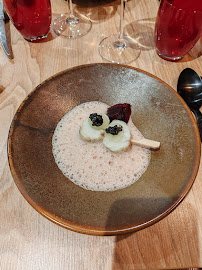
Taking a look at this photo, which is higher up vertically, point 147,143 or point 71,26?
point 71,26

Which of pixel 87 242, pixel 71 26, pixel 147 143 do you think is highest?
pixel 71 26

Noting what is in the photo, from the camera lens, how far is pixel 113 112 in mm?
686

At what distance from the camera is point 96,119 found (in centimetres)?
65

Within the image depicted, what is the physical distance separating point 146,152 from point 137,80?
0.22 meters

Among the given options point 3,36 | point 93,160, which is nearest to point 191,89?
point 93,160

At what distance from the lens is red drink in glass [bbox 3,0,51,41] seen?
80cm

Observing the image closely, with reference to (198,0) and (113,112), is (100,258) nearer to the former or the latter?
(113,112)

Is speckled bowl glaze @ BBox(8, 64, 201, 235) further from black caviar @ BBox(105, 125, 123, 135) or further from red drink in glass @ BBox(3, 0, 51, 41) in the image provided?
red drink in glass @ BBox(3, 0, 51, 41)

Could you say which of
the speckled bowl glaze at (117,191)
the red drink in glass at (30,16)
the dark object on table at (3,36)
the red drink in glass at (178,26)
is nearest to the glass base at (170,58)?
the red drink in glass at (178,26)

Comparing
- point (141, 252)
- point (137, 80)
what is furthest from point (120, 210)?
point (137, 80)

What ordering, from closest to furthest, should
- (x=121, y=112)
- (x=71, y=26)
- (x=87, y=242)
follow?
1. (x=87, y=242)
2. (x=121, y=112)
3. (x=71, y=26)

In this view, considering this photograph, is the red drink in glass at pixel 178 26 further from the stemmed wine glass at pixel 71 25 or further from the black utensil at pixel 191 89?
the stemmed wine glass at pixel 71 25

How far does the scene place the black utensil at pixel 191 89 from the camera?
75 cm

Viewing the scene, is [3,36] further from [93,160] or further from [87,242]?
[87,242]
